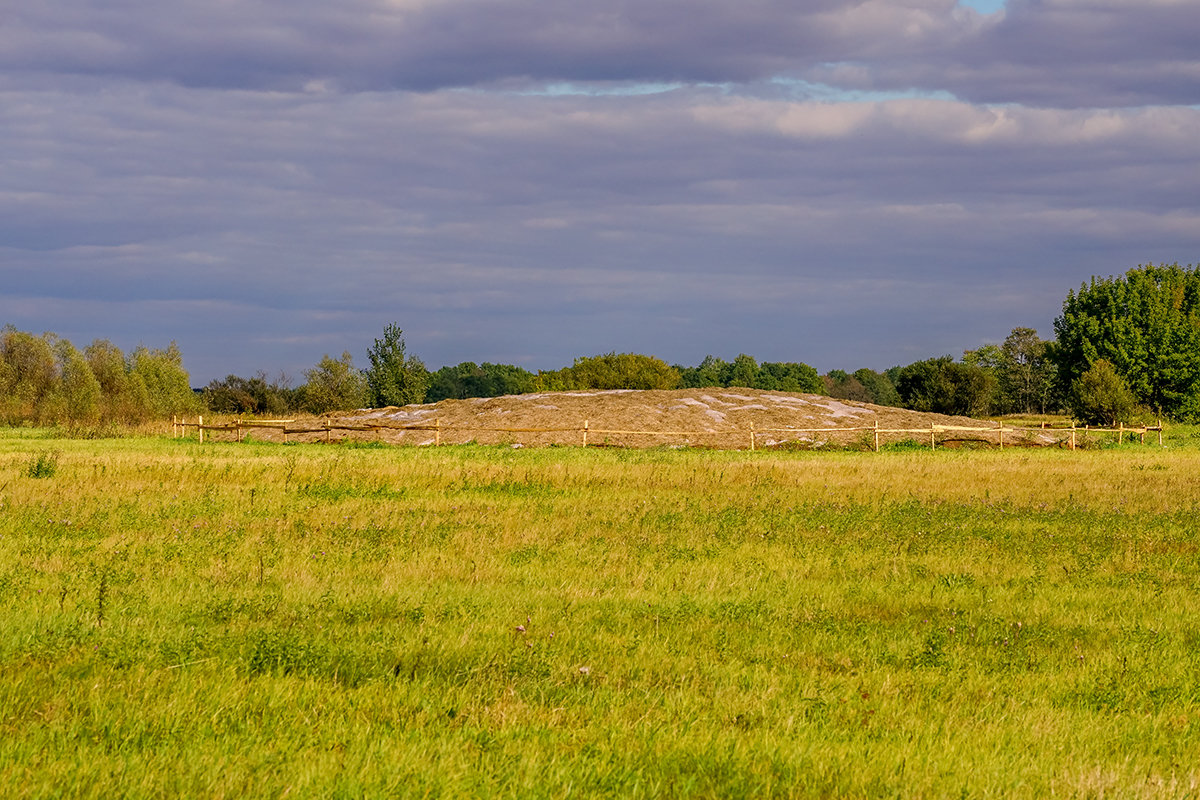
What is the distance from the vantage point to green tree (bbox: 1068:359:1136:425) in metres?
73.1

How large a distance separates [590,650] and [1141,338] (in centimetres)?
9101

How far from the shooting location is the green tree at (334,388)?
286 ft

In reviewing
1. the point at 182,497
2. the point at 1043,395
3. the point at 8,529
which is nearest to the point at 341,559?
the point at 8,529

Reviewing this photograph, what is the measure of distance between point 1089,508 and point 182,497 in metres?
18.7

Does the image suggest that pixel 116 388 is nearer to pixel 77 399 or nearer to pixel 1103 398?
pixel 77 399

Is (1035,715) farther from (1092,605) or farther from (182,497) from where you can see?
(182,497)

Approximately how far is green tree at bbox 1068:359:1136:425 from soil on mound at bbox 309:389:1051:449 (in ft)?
49.4

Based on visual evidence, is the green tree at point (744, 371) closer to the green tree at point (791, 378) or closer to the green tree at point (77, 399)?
the green tree at point (791, 378)

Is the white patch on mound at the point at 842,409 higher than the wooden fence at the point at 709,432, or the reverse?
the white patch on mound at the point at 842,409

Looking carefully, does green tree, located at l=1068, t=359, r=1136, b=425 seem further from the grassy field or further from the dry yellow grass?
the grassy field

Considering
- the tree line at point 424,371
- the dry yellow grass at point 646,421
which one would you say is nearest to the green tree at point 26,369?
the tree line at point 424,371

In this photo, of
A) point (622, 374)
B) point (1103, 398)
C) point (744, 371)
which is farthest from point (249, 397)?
point (744, 371)

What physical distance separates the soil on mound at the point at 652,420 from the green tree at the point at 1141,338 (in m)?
31.3

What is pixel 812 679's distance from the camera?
8.51 metres
